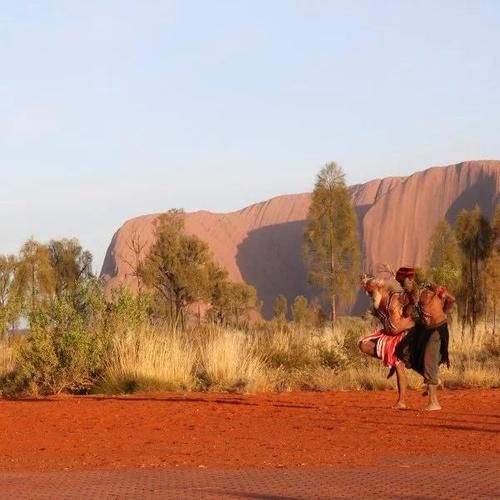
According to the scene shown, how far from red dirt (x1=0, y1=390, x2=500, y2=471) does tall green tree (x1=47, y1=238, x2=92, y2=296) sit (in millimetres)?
31206

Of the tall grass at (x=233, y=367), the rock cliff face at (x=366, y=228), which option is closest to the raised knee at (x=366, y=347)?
the tall grass at (x=233, y=367)

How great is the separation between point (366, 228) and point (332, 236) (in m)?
96.9

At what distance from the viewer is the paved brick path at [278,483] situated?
8.48 meters

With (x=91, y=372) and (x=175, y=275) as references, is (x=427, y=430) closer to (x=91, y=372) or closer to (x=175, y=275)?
(x=91, y=372)

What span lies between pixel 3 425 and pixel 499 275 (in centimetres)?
3172

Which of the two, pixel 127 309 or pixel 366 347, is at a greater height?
pixel 127 309

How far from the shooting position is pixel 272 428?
553 inches

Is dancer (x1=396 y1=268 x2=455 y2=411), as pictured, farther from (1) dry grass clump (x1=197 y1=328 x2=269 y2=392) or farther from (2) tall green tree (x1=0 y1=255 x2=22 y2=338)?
(2) tall green tree (x1=0 y1=255 x2=22 y2=338)

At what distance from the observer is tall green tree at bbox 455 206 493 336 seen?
1769 inches

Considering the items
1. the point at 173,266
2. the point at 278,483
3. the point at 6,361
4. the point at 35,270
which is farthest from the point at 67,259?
the point at 278,483

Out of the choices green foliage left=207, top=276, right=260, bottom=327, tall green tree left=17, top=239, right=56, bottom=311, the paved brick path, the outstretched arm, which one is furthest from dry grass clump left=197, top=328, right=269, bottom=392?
tall green tree left=17, top=239, right=56, bottom=311

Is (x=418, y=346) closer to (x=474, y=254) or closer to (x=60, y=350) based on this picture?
(x=60, y=350)

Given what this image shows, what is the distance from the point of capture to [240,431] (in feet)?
45.4

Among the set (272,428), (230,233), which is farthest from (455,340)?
(230,233)
